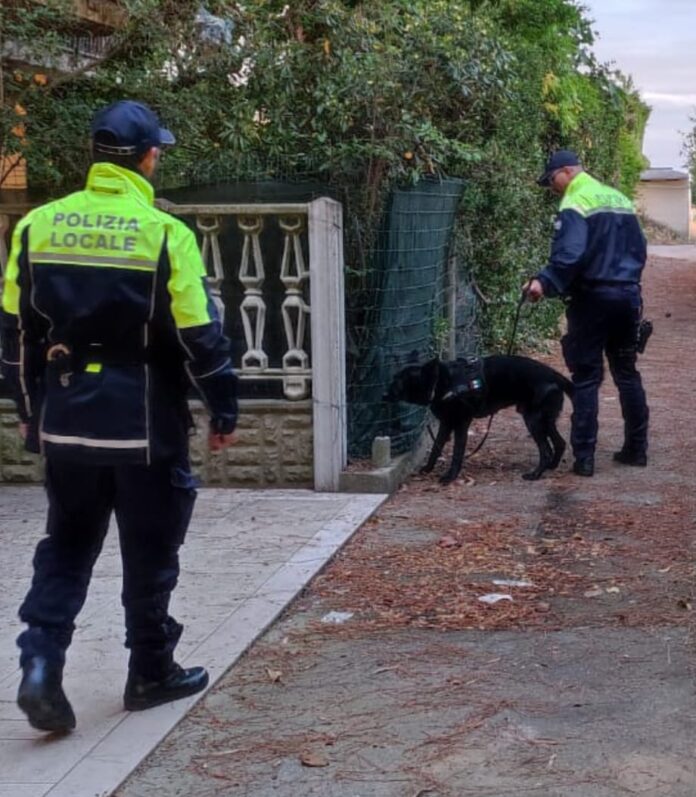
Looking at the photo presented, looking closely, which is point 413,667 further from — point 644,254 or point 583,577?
point 644,254

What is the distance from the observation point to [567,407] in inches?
452

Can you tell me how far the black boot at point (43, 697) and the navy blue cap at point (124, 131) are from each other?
162cm

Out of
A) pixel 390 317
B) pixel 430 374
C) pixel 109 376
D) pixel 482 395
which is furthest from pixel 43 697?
pixel 390 317

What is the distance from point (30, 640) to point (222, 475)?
3781mm

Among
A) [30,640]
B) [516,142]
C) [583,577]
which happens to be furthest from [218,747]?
[516,142]

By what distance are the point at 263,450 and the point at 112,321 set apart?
3937mm

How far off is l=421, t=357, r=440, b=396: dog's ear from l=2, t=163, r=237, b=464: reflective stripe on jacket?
3956 millimetres

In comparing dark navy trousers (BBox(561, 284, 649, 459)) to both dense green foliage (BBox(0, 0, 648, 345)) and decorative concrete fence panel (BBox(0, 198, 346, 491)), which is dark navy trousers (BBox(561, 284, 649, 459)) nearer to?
dense green foliage (BBox(0, 0, 648, 345))

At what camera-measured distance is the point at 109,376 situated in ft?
14.1

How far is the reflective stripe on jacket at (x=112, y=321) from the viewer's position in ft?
13.8

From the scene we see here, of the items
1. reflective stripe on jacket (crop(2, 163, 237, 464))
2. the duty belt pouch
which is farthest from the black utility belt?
the duty belt pouch

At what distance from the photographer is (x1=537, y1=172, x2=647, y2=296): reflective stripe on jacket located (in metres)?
8.39

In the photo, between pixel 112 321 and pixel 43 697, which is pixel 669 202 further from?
pixel 43 697

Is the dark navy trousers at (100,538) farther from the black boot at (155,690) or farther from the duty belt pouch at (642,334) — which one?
the duty belt pouch at (642,334)
